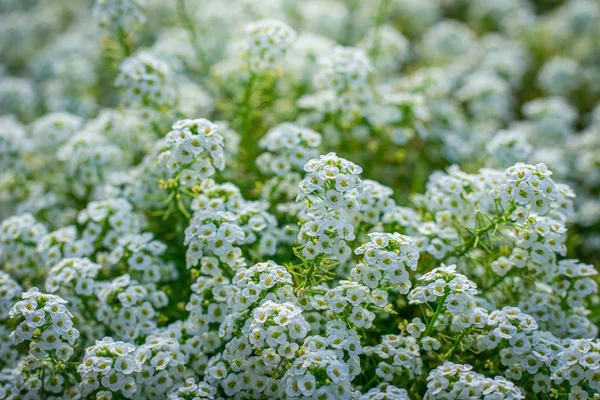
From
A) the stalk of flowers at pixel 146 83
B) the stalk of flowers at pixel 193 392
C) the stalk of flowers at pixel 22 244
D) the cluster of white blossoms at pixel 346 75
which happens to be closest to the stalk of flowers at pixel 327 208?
the stalk of flowers at pixel 193 392

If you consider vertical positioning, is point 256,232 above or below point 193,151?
above

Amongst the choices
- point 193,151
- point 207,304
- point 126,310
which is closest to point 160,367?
point 207,304

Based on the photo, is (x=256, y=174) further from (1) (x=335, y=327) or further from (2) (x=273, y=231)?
(1) (x=335, y=327)

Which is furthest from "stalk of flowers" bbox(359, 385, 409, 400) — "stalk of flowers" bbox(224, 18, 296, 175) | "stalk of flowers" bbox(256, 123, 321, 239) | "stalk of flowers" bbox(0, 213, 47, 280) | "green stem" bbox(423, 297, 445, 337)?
"stalk of flowers" bbox(0, 213, 47, 280)

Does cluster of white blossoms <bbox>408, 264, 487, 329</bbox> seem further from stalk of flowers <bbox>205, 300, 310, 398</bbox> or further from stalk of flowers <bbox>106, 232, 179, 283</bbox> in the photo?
stalk of flowers <bbox>106, 232, 179, 283</bbox>

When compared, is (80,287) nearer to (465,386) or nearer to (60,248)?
(60,248)

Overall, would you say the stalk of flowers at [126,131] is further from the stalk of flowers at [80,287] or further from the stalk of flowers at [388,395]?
the stalk of flowers at [388,395]
